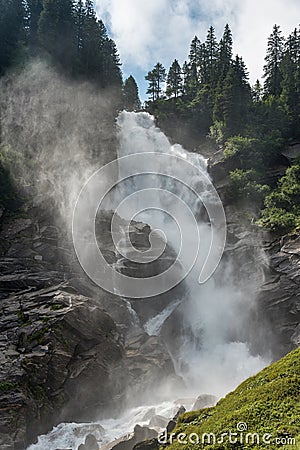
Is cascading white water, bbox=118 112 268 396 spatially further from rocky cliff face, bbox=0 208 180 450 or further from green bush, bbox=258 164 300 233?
green bush, bbox=258 164 300 233

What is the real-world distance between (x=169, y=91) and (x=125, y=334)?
5186 cm

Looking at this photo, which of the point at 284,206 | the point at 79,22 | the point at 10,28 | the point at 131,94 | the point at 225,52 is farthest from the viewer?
the point at 131,94

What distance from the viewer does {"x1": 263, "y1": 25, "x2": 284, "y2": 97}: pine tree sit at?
53.8 meters

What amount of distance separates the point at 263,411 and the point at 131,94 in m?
60.4

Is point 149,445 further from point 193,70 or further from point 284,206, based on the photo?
point 193,70

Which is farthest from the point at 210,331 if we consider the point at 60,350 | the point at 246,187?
the point at 246,187

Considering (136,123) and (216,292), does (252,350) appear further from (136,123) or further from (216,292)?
(136,123)

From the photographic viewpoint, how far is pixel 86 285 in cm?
2342

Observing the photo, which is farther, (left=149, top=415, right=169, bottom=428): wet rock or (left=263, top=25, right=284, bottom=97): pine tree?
(left=263, top=25, right=284, bottom=97): pine tree

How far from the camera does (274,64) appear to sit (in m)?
56.6

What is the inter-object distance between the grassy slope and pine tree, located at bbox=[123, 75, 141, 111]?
55.2 metres

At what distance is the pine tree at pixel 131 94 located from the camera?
61.8 meters

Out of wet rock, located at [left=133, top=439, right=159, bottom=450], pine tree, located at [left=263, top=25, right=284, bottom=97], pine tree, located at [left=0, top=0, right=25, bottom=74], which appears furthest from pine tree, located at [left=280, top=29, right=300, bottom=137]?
wet rock, located at [left=133, top=439, right=159, bottom=450]

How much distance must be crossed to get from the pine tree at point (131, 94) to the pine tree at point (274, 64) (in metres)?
21.0
